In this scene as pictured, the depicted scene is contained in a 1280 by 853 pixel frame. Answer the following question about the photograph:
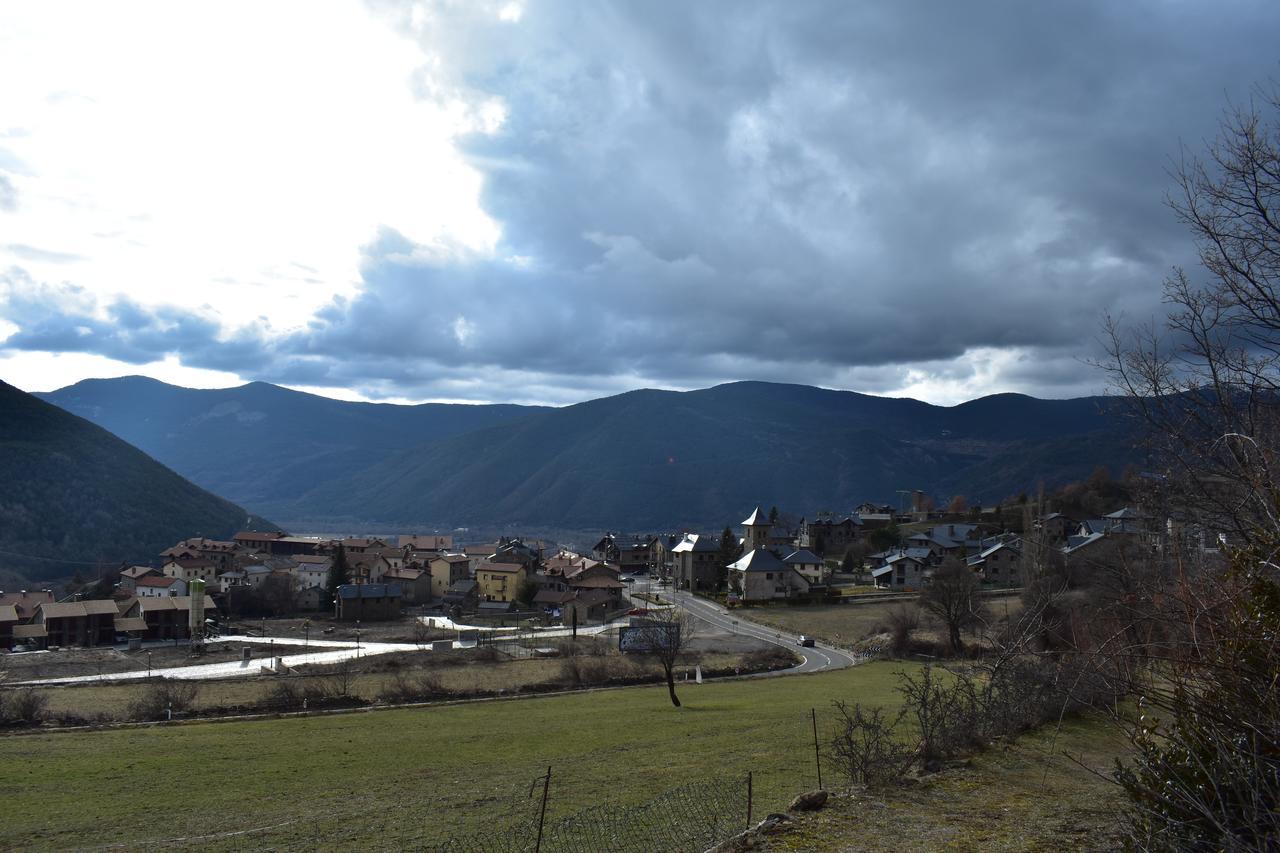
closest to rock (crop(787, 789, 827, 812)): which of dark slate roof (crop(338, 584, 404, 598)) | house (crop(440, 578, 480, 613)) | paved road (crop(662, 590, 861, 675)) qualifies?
paved road (crop(662, 590, 861, 675))

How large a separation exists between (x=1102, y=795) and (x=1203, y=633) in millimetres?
7988

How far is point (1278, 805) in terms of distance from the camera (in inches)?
205

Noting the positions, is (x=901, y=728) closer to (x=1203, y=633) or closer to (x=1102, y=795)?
(x=1102, y=795)

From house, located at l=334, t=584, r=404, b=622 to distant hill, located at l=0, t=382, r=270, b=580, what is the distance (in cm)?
4784

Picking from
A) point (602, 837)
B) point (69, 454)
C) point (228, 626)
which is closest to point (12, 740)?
point (602, 837)

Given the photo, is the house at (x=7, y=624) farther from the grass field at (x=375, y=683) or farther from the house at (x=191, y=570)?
the grass field at (x=375, y=683)

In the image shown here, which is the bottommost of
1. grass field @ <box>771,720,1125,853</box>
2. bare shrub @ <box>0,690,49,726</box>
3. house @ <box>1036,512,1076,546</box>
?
bare shrub @ <box>0,690,49,726</box>

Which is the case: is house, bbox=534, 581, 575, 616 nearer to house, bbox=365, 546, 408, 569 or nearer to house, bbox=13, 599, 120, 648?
house, bbox=365, 546, 408, 569

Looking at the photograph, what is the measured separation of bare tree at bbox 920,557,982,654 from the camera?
48303 mm

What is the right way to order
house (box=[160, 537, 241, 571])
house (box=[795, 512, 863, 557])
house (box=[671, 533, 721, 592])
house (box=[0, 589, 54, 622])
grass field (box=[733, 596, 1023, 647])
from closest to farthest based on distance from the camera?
grass field (box=[733, 596, 1023, 647]) → house (box=[0, 589, 54, 622]) → house (box=[671, 533, 721, 592]) → house (box=[160, 537, 241, 571]) → house (box=[795, 512, 863, 557])

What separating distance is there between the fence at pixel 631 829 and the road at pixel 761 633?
108 feet

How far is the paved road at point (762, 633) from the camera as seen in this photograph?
164 ft

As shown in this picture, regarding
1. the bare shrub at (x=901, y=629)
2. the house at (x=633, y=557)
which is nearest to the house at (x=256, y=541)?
the house at (x=633, y=557)

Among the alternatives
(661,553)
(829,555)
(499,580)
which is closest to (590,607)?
(499,580)
